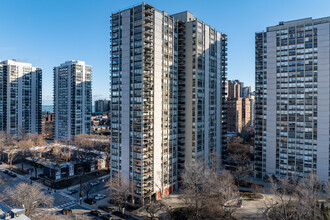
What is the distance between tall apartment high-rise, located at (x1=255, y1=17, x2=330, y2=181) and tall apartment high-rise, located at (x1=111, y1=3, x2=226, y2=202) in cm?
1814

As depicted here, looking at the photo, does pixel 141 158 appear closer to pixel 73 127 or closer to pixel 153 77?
pixel 153 77

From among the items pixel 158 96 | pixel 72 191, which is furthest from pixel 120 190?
pixel 158 96

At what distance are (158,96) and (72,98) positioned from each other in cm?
7752

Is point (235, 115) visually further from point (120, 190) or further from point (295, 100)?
point (120, 190)

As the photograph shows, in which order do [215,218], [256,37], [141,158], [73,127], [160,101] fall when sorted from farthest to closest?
[73,127] → [256,37] → [160,101] → [141,158] → [215,218]

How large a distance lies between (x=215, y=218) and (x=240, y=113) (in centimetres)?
11826

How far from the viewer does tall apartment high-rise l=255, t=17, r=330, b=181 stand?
70000 millimetres

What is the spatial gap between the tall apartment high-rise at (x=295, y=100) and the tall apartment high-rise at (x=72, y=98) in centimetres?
8878

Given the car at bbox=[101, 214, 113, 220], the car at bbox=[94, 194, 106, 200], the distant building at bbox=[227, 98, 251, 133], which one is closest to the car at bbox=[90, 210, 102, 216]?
the car at bbox=[101, 214, 113, 220]

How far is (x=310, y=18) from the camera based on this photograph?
236 ft

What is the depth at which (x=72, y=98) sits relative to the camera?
126500 millimetres

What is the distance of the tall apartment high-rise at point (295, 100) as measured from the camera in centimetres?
7000

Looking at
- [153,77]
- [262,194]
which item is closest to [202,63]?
[153,77]

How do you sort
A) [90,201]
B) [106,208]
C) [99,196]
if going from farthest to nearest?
1. [99,196]
2. [90,201]
3. [106,208]
